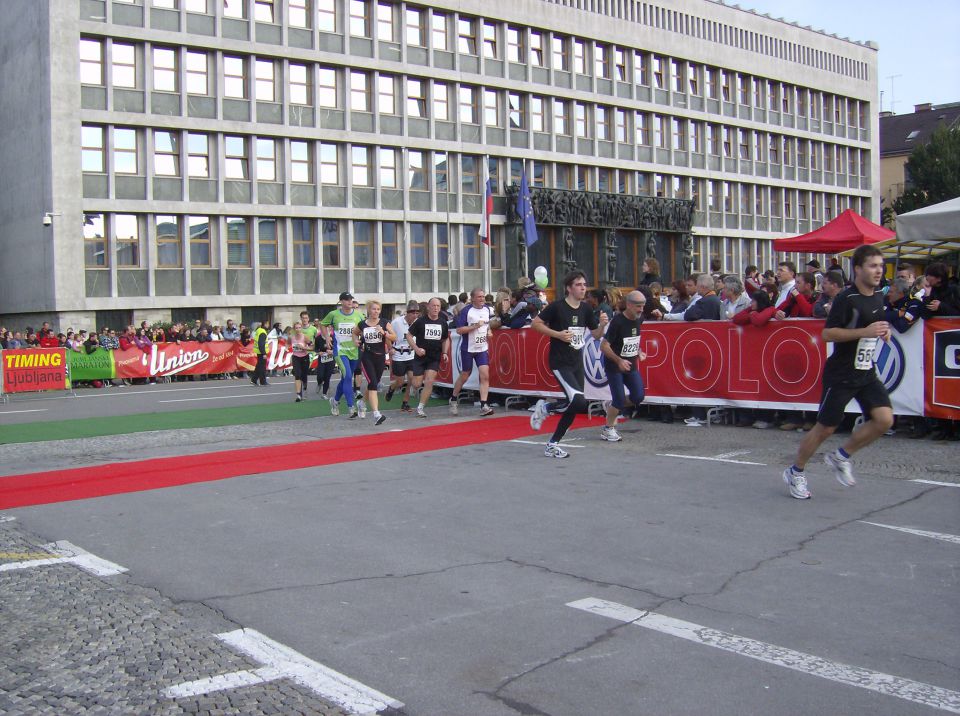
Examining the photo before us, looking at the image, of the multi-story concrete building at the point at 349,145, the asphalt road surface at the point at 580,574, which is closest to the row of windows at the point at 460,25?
the multi-story concrete building at the point at 349,145

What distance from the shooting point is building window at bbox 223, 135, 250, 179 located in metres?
40.2

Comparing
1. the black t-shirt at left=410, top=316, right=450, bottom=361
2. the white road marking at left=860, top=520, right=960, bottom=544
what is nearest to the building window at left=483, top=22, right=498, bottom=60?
the black t-shirt at left=410, top=316, right=450, bottom=361

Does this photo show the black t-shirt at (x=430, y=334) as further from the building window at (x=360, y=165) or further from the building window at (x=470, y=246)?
the building window at (x=470, y=246)

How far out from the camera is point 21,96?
38.5m

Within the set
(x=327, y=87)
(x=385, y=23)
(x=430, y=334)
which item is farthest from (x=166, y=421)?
(x=385, y=23)

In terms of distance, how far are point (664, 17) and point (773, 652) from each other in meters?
56.9

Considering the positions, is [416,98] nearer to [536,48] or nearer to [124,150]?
[536,48]

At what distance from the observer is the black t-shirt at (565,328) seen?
10859 millimetres

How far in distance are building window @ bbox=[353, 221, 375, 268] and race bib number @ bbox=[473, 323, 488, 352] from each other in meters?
28.7

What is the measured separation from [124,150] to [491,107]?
1829 cm

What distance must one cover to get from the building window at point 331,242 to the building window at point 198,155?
218 inches

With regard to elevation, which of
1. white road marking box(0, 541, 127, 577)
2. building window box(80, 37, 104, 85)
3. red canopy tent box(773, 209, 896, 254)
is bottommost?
white road marking box(0, 541, 127, 577)

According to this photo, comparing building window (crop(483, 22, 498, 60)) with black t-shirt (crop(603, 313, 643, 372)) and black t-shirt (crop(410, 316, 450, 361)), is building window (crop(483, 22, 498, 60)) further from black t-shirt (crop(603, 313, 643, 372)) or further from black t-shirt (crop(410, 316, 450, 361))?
black t-shirt (crop(603, 313, 643, 372))

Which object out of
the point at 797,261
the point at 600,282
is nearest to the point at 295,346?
the point at 600,282
